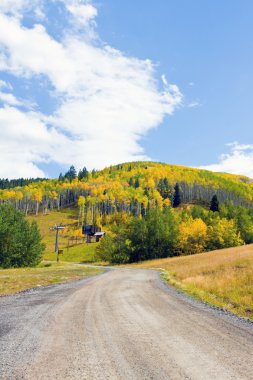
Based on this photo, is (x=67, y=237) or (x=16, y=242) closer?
(x=16, y=242)

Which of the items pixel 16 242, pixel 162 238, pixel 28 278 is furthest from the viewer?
pixel 162 238

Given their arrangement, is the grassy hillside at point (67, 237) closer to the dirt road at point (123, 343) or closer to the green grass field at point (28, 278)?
the green grass field at point (28, 278)

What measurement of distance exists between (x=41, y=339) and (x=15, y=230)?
4411cm

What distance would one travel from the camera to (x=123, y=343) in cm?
653

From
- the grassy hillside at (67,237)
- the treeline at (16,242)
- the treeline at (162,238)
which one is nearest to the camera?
the treeline at (16,242)

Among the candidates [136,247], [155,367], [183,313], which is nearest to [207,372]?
[155,367]

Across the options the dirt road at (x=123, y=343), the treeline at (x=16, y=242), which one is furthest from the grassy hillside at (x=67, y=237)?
the dirt road at (x=123, y=343)

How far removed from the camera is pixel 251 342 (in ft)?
22.5

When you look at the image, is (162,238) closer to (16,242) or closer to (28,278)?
(16,242)

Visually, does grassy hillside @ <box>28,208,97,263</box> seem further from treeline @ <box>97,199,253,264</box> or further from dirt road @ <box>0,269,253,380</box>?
dirt road @ <box>0,269,253,380</box>

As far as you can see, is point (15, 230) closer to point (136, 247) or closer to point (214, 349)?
point (136, 247)

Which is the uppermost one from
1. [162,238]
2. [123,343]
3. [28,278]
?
[162,238]

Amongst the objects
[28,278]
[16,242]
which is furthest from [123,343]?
[16,242]

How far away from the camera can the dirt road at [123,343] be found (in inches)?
197
